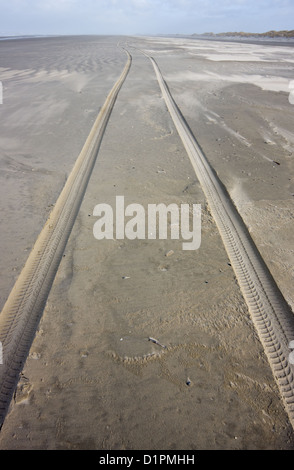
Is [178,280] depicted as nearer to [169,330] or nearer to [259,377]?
[169,330]

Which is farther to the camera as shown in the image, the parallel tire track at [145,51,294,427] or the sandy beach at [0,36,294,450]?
the parallel tire track at [145,51,294,427]

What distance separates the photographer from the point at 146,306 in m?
2.65

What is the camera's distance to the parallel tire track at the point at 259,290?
2.20 meters

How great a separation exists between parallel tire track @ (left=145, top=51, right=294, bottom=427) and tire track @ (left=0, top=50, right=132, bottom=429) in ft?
6.18

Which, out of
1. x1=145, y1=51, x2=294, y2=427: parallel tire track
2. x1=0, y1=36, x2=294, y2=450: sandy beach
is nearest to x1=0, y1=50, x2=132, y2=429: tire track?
x1=0, y1=36, x2=294, y2=450: sandy beach

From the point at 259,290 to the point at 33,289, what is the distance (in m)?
2.18

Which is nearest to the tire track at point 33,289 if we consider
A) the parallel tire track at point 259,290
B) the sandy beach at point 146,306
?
the sandy beach at point 146,306

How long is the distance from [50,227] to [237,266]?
7.53 feet

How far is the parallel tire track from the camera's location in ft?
7.21

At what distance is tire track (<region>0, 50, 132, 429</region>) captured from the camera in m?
2.19

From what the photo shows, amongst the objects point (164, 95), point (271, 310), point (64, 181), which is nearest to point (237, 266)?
point (271, 310)

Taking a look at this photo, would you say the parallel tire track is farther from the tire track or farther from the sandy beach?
the tire track

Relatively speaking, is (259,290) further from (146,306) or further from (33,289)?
(33,289)

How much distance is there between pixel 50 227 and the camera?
3.70 metres
